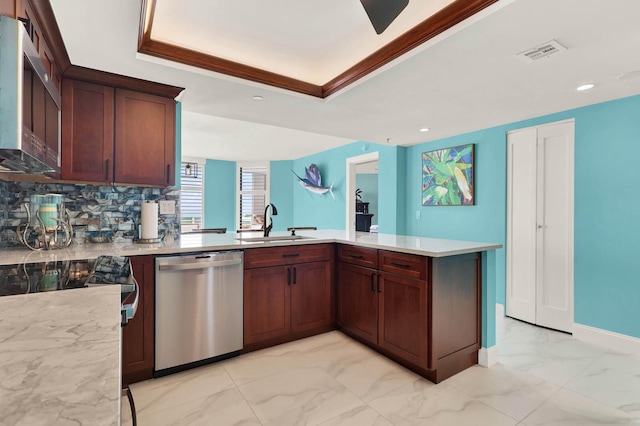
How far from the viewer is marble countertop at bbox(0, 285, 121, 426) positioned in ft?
1.29

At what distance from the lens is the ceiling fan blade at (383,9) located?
123 cm

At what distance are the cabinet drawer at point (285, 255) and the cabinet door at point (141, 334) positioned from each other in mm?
706

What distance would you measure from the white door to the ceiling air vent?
147cm

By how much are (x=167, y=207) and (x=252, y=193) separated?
4.96 metres

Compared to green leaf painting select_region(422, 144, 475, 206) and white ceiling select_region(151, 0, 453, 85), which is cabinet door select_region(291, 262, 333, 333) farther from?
green leaf painting select_region(422, 144, 475, 206)

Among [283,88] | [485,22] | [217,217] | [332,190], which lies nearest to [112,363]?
[485,22]

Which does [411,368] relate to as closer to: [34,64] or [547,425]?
[547,425]

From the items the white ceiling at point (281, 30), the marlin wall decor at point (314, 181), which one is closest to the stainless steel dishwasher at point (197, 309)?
the white ceiling at point (281, 30)

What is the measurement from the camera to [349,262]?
2871mm

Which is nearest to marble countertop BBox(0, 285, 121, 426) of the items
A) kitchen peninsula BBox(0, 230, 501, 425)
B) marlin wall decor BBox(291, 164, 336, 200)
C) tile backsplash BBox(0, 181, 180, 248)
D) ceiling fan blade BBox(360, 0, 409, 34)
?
kitchen peninsula BBox(0, 230, 501, 425)

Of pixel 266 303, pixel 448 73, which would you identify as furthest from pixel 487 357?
pixel 448 73

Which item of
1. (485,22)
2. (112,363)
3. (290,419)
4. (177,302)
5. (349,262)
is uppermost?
(485,22)

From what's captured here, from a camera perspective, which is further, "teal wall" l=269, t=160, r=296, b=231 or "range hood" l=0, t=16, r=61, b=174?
"teal wall" l=269, t=160, r=296, b=231

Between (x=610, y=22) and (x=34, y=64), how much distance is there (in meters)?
2.78
